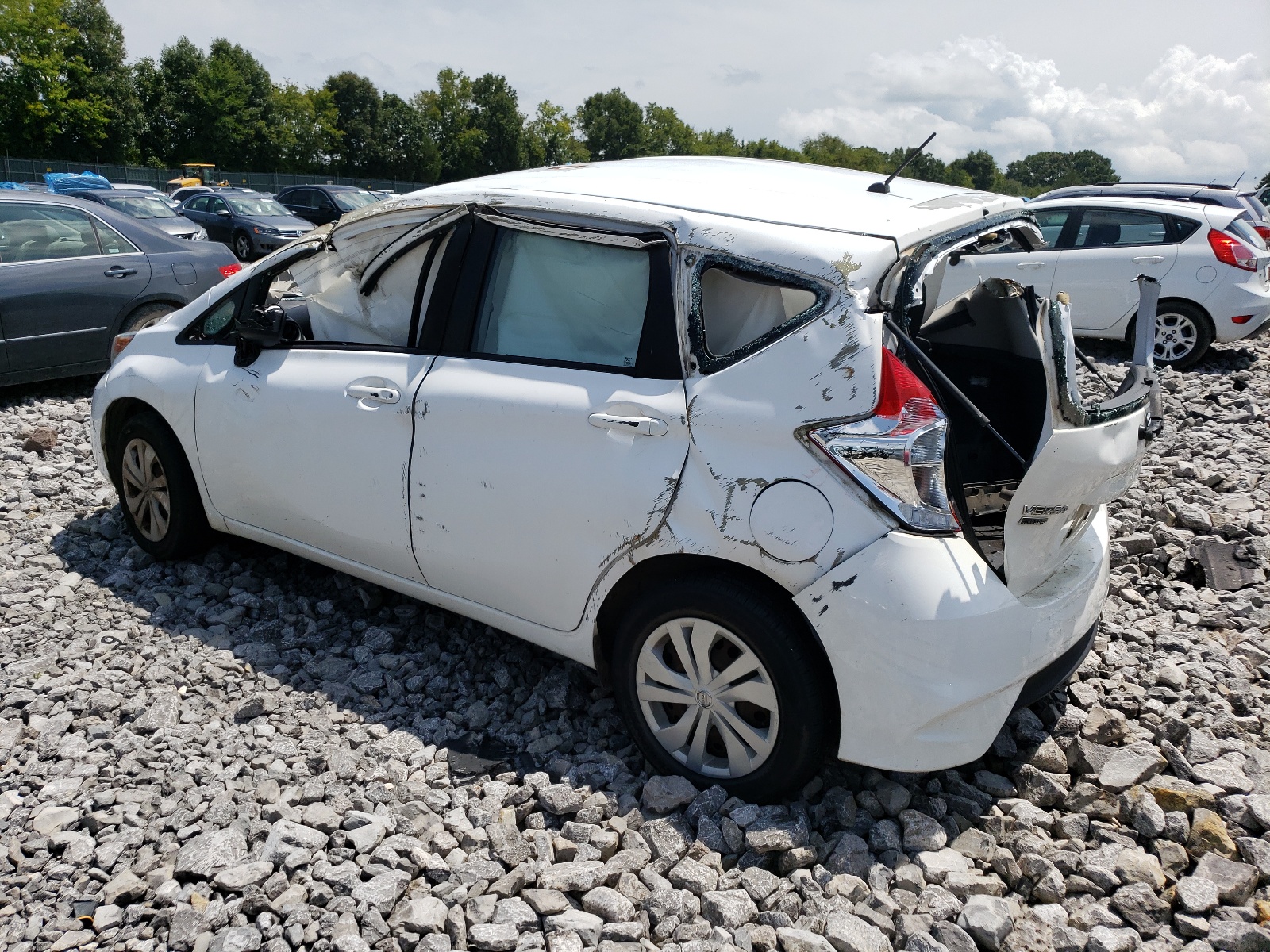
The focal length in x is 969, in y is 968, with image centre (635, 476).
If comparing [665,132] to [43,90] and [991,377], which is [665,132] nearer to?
[43,90]

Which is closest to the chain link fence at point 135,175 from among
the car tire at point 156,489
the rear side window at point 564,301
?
the car tire at point 156,489

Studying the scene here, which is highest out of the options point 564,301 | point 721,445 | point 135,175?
point 564,301

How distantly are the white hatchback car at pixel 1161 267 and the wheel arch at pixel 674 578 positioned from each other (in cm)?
759

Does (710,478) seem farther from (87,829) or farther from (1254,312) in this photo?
(1254,312)

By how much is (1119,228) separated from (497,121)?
83912 millimetres

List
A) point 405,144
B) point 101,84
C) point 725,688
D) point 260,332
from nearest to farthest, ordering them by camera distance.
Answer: point 725,688
point 260,332
point 101,84
point 405,144

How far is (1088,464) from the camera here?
2.64m

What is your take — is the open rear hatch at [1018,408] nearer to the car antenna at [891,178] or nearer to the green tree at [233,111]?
the car antenna at [891,178]

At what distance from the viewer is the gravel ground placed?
2.55 meters

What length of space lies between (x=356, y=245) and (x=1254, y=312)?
30.3ft

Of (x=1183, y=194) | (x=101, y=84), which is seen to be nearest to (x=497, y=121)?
(x=101, y=84)

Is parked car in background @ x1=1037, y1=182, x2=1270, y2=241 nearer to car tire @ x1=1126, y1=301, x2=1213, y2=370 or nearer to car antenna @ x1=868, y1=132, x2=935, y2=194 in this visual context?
car tire @ x1=1126, y1=301, x2=1213, y2=370

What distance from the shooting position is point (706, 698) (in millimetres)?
2949

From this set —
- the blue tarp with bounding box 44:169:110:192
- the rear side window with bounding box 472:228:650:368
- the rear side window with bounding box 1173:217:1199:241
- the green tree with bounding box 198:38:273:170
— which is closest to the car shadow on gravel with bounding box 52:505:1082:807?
the rear side window with bounding box 472:228:650:368
